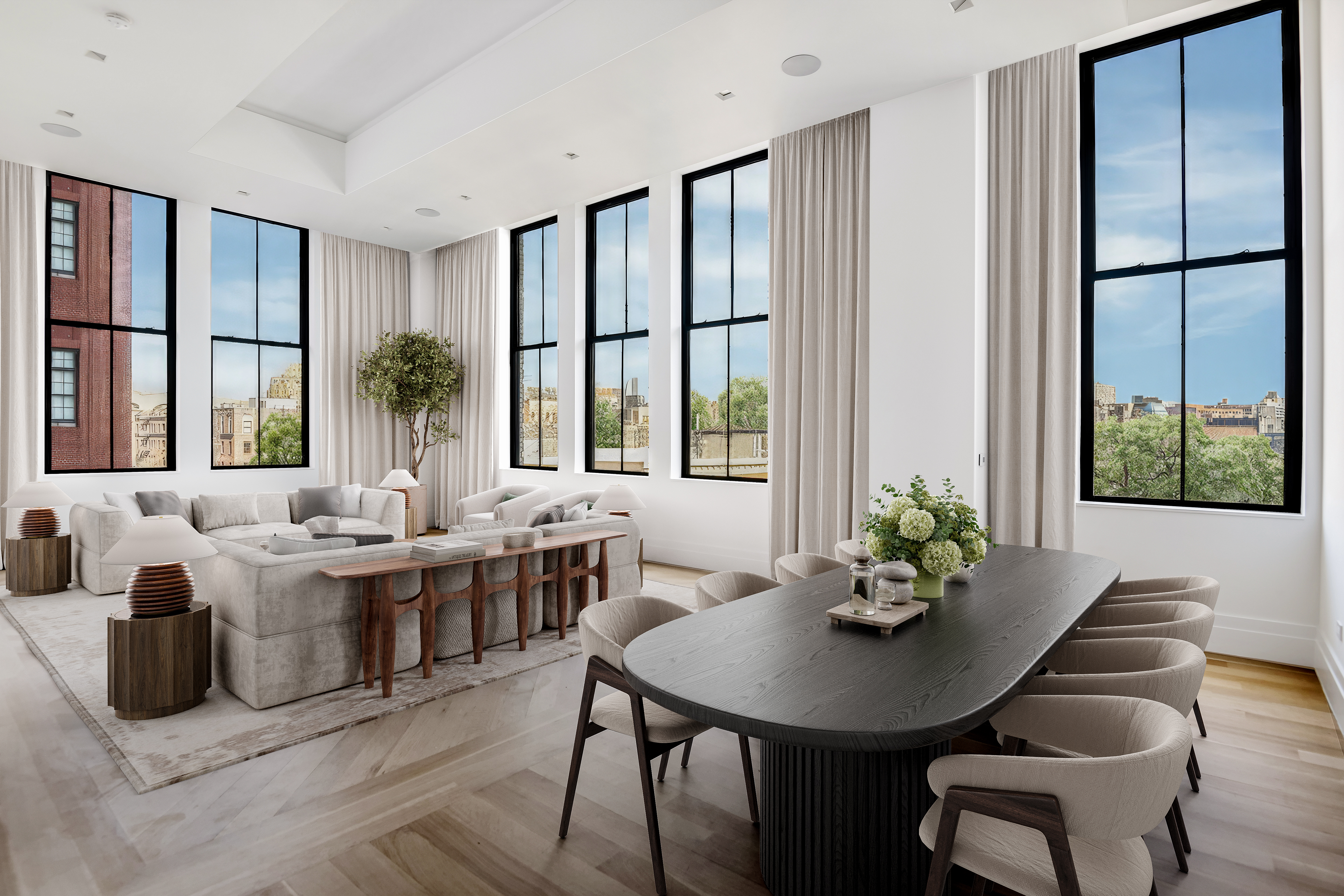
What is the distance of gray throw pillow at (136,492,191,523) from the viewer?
5.96 metres

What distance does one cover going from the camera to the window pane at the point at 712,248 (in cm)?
659

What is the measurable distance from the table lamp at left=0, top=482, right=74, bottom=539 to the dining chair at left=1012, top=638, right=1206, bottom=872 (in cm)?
663

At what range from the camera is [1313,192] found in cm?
374

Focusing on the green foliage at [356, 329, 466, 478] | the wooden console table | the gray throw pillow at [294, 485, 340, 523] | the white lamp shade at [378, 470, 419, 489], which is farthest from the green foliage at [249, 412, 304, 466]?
the wooden console table

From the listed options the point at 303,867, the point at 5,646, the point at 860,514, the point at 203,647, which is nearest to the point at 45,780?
the point at 203,647

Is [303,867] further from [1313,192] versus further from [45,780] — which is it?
[1313,192]

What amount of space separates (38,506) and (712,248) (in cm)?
585

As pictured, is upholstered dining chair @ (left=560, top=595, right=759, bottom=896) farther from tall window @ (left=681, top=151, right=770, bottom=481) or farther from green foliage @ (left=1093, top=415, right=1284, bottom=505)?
tall window @ (left=681, top=151, right=770, bottom=481)

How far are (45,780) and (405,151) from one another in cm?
540

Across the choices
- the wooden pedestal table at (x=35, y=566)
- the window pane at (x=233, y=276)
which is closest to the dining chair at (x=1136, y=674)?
the wooden pedestal table at (x=35, y=566)

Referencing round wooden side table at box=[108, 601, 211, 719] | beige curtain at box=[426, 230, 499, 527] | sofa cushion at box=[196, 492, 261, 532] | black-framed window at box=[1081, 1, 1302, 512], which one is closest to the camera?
round wooden side table at box=[108, 601, 211, 719]

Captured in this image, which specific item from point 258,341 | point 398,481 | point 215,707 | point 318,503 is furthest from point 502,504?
point 215,707

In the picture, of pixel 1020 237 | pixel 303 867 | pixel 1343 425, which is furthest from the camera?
pixel 1020 237

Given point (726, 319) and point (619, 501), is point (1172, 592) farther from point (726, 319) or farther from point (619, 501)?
point (726, 319)
